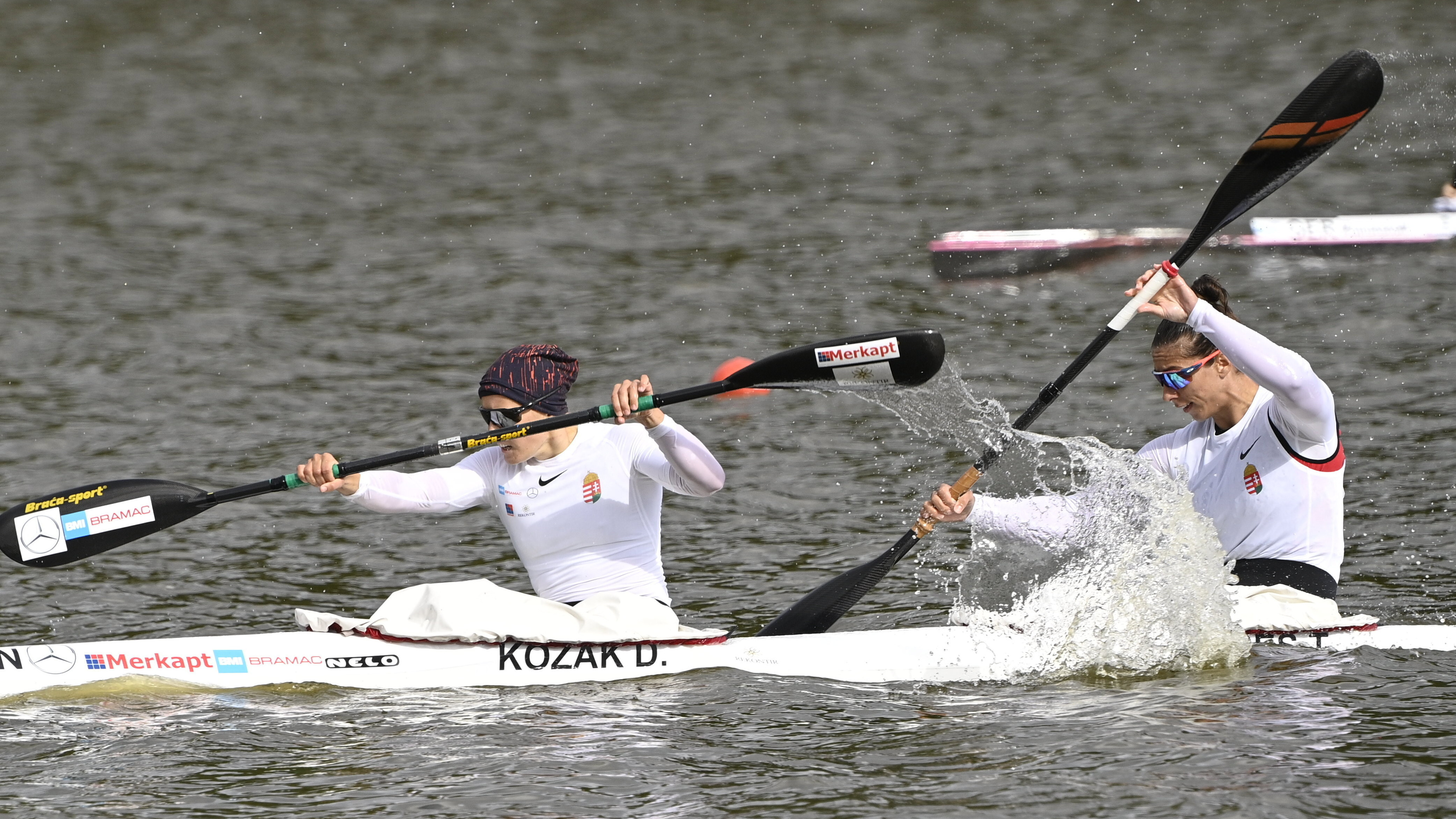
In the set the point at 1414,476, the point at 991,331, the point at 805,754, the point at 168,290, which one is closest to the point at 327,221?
the point at 168,290

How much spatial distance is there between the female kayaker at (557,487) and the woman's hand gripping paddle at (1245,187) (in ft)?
2.78

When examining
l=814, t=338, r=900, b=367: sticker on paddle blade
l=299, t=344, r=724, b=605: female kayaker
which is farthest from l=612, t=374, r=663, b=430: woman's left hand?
l=814, t=338, r=900, b=367: sticker on paddle blade

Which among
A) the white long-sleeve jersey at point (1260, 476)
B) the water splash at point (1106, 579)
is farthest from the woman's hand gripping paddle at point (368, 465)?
the white long-sleeve jersey at point (1260, 476)

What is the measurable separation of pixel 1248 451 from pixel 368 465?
356 centimetres

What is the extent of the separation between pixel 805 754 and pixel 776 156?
13203 millimetres

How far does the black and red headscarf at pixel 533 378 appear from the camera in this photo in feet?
22.7

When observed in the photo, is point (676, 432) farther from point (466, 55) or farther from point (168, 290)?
point (466, 55)

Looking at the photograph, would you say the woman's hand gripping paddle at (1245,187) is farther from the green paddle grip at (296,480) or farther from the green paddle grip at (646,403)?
the green paddle grip at (296,480)

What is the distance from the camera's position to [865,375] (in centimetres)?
712

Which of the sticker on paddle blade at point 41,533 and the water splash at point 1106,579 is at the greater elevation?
the sticker on paddle blade at point 41,533

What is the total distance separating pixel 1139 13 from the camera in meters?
23.9

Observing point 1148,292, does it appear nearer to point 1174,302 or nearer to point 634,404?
point 1174,302

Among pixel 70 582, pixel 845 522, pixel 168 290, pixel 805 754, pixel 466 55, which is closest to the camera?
pixel 805 754

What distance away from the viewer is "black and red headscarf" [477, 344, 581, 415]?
6.92 meters
